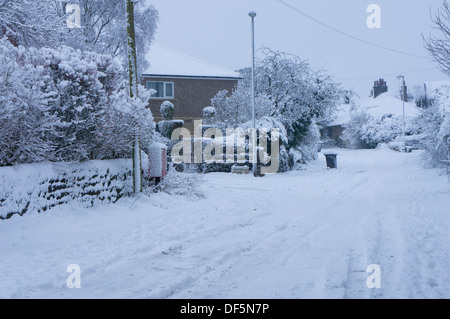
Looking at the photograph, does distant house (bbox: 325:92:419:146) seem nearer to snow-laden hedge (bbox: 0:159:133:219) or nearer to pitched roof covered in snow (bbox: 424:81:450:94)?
pitched roof covered in snow (bbox: 424:81:450:94)

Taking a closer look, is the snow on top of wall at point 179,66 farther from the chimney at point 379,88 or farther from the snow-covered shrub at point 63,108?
the chimney at point 379,88

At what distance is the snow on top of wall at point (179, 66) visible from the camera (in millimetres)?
30531

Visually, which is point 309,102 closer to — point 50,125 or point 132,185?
point 132,185

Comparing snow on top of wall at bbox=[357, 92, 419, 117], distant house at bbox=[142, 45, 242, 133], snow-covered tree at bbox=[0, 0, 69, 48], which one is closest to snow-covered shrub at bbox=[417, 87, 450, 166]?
distant house at bbox=[142, 45, 242, 133]

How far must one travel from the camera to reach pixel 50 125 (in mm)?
7586

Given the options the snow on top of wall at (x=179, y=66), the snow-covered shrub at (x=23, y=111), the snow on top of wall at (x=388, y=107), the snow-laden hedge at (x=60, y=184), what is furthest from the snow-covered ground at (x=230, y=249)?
the snow on top of wall at (x=388, y=107)

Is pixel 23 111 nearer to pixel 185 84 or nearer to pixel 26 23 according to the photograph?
pixel 26 23

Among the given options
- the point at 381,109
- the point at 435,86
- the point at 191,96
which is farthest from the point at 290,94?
the point at 381,109

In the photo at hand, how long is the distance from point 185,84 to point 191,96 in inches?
37.4

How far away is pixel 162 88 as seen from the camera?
30.3m

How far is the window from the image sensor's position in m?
30.0

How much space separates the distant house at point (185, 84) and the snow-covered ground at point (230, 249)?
65.9 feet

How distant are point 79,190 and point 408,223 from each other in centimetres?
630
